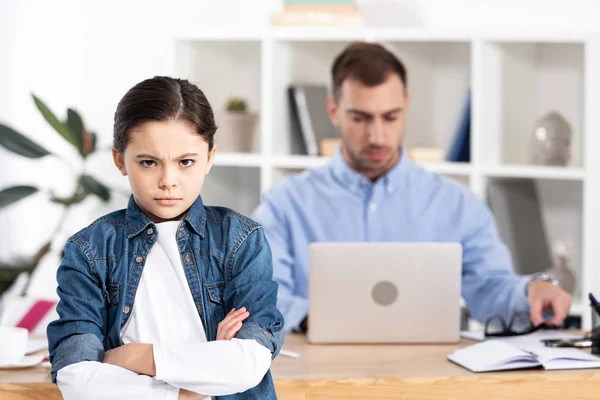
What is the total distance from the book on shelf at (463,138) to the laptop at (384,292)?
1465 millimetres

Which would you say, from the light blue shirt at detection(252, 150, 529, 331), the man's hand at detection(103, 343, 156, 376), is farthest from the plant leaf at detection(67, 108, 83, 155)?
the man's hand at detection(103, 343, 156, 376)

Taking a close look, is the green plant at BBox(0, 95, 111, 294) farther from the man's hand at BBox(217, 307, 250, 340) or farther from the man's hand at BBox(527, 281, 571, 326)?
the man's hand at BBox(217, 307, 250, 340)

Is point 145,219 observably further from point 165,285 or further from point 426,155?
point 426,155

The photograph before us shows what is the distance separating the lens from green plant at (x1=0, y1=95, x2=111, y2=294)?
3256 millimetres

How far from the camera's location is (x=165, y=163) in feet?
4.66

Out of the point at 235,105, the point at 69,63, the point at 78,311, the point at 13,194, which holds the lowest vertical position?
the point at 78,311

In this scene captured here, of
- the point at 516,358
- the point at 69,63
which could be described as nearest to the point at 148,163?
the point at 516,358

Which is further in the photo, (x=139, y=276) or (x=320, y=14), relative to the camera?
(x=320, y=14)

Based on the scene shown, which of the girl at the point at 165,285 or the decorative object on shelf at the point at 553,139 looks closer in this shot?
the girl at the point at 165,285

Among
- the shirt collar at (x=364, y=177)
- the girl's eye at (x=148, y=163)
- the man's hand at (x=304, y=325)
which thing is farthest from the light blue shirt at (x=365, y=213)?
the girl's eye at (x=148, y=163)

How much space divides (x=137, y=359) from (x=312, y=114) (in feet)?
7.43

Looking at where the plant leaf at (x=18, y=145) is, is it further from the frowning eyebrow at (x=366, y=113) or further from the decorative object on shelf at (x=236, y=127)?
the frowning eyebrow at (x=366, y=113)

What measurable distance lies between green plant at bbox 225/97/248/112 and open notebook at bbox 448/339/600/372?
1845 millimetres

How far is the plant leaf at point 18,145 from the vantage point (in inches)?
128
